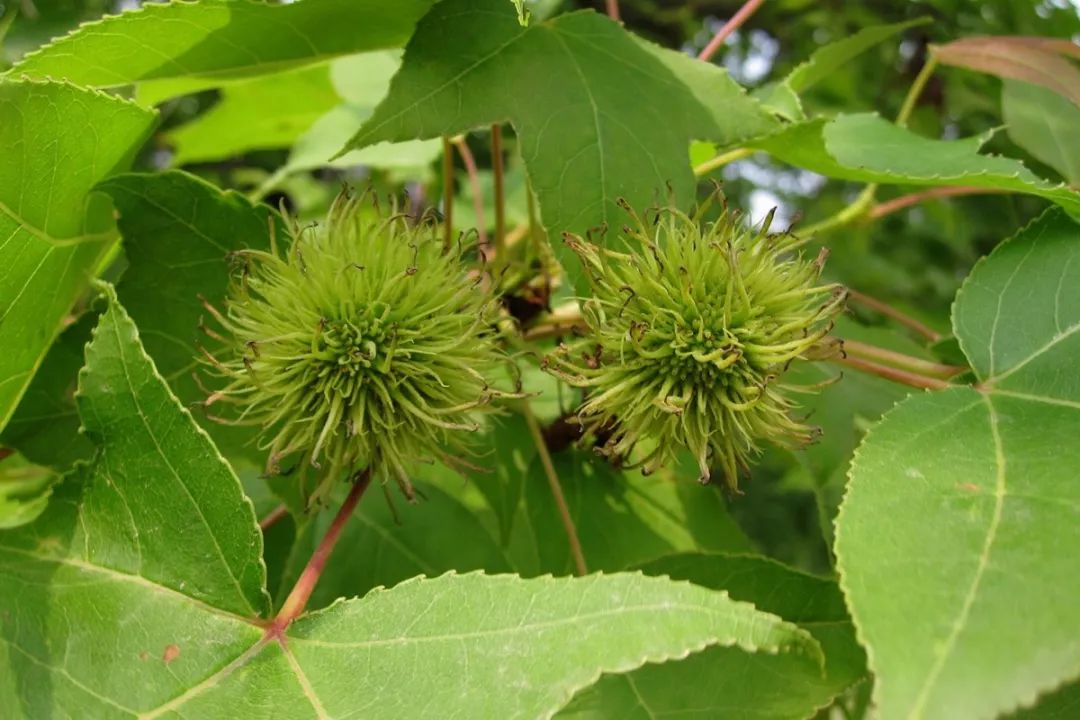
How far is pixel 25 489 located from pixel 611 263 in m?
1.23

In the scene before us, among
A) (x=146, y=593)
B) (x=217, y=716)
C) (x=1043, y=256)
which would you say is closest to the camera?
(x=217, y=716)

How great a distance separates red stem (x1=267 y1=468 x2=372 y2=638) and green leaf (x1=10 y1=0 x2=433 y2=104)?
657 millimetres

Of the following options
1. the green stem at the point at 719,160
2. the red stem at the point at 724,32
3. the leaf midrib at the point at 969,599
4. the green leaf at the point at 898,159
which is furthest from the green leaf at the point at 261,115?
the leaf midrib at the point at 969,599

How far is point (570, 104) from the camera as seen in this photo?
4.29 feet

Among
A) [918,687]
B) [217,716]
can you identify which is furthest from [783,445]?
[217,716]

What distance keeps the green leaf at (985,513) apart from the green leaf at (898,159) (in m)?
0.09

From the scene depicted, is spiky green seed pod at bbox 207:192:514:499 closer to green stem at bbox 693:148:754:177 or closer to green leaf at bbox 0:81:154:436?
green leaf at bbox 0:81:154:436

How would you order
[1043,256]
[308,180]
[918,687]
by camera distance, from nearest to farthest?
[918,687], [1043,256], [308,180]

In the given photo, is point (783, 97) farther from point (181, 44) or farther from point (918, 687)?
point (918, 687)

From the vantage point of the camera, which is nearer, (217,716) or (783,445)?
(217,716)

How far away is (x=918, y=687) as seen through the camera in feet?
2.46

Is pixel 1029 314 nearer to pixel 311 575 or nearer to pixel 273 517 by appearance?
Result: pixel 311 575

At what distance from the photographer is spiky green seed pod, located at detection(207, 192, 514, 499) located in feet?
3.90

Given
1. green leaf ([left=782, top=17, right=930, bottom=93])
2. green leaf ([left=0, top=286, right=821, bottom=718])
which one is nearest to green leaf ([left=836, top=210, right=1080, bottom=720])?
green leaf ([left=0, top=286, right=821, bottom=718])
